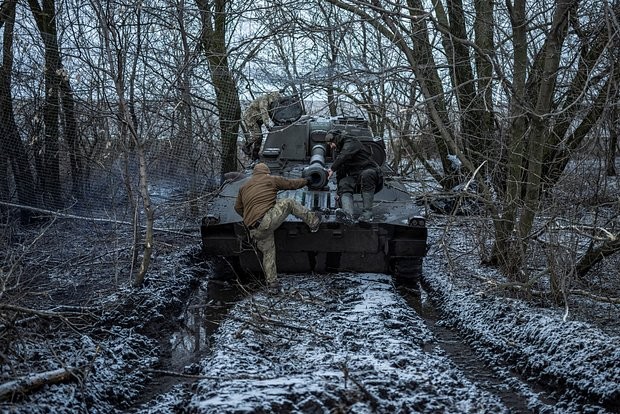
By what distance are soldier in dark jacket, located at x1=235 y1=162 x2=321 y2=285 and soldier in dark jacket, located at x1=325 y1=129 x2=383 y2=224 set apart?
0.68 metres

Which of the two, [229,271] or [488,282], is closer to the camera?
[488,282]

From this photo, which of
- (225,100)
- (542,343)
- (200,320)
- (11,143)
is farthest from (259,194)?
(225,100)

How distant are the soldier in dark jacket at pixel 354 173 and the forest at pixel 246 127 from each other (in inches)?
26.8

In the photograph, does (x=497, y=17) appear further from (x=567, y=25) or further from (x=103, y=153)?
(x=103, y=153)

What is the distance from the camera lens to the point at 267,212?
9.48 m

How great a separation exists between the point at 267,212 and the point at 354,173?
67.3 inches

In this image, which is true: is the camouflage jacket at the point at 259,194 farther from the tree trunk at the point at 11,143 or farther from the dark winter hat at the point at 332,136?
the tree trunk at the point at 11,143

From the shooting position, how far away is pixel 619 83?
25.6 ft

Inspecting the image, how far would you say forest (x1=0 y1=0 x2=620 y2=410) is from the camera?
8.20 m

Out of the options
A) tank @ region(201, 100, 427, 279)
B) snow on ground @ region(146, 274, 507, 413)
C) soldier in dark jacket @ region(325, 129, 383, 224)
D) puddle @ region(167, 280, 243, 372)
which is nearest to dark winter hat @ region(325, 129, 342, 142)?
soldier in dark jacket @ region(325, 129, 383, 224)

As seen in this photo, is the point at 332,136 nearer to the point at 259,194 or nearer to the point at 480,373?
the point at 259,194

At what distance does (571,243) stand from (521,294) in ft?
3.08

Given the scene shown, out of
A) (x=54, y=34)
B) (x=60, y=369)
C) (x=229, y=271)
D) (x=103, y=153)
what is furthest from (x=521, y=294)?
(x=54, y=34)

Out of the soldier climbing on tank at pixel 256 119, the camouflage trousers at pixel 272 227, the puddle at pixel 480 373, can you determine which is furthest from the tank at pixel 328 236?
the soldier climbing on tank at pixel 256 119
